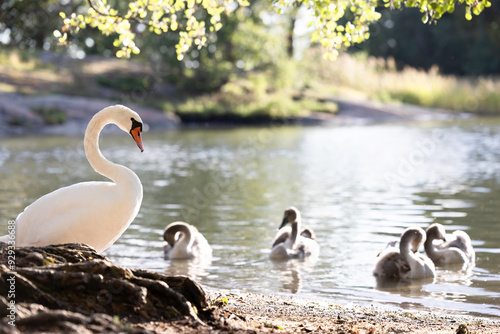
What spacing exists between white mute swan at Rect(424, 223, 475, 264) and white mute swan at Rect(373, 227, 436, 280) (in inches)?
22.2

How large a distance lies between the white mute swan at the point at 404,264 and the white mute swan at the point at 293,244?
1.27 meters

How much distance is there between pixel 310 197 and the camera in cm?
1470

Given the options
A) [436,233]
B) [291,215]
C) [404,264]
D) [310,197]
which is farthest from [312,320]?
[310,197]

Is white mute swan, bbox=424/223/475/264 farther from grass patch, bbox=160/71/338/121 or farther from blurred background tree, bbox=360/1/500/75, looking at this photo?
blurred background tree, bbox=360/1/500/75

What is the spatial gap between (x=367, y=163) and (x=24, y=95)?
20.7 m

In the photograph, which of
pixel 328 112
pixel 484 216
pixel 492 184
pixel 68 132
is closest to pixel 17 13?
pixel 68 132

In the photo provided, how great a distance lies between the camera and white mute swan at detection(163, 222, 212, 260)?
9859mm

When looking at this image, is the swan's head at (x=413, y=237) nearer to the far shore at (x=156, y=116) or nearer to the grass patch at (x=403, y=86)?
the far shore at (x=156, y=116)

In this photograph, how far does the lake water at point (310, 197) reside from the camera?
8.48 metres

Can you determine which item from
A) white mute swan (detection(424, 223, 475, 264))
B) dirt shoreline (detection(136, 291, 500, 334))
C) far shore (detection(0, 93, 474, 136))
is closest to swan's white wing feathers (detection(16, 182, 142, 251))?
dirt shoreline (detection(136, 291, 500, 334))

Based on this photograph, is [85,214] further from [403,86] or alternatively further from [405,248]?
[403,86]

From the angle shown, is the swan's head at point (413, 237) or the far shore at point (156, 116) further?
the far shore at point (156, 116)

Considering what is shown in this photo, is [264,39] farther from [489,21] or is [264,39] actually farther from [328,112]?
[489,21]

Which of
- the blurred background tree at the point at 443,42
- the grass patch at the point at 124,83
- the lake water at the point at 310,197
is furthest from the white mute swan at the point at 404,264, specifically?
the blurred background tree at the point at 443,42
